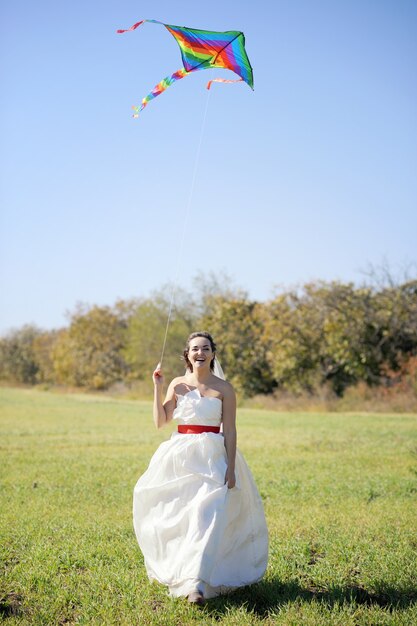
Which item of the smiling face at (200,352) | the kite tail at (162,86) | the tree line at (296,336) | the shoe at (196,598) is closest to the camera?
the shoe at (196,598)

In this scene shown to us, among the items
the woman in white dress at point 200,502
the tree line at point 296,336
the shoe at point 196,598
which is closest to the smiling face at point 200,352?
the woman in white dress at point 200,502

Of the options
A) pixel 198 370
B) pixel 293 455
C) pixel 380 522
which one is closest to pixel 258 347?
pixel 293 455

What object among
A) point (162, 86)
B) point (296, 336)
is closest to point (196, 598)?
point (162, 86)

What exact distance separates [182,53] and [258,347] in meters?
29.0

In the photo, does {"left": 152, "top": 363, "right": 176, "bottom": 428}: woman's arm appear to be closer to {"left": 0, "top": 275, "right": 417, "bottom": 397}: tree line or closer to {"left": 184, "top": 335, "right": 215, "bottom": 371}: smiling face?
{"left": 184, "top": 335, "right": 215, "bottom": 371}: smiling face

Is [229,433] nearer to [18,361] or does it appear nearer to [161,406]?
[161,406]

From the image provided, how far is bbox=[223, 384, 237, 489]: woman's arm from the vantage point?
561 centimetres

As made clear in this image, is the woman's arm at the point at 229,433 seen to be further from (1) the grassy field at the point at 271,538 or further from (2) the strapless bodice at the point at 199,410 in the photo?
(1) the grassy field at the point at 271,538

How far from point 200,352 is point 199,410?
1.73ft

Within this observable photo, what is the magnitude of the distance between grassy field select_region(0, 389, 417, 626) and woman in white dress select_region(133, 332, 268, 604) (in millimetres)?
220

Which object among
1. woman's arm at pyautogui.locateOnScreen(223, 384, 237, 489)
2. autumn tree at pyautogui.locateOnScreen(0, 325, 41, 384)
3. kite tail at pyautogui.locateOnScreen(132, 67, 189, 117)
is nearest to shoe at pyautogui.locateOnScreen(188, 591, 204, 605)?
woman's arm at pyautogui.locateOnScreen(223, 384, 237, 489)

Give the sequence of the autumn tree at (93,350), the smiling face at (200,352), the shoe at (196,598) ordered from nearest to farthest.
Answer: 1. the shoe at (196,598)
2. the smiling face at (200,352)
3. the autumn tree at (93,350)

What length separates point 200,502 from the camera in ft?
17.8

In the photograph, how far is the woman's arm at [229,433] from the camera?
5.61 metres
